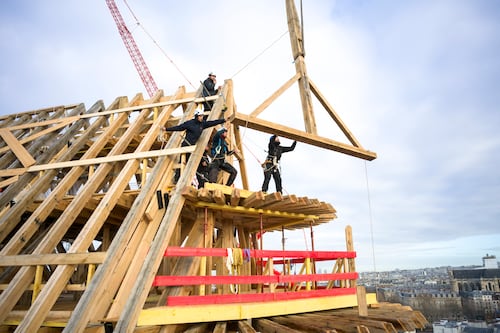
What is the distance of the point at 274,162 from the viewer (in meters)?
10.3

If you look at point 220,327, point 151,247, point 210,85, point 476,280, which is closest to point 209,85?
point 210,85

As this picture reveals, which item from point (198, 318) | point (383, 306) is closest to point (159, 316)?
point (198, 318)

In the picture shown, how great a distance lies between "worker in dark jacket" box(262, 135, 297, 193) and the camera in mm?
10281

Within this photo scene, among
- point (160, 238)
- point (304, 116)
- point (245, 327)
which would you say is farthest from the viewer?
point (304, 116)

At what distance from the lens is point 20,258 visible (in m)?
6.45

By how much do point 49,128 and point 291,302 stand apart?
9751 millimetres

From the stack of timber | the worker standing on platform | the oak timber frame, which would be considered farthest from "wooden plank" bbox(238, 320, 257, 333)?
the worker standing on platform

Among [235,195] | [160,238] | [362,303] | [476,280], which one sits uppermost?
[476,280]

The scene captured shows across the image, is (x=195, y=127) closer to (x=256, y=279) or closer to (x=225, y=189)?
(x=225, y=189)

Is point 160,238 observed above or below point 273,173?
below

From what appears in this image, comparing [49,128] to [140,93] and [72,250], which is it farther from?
[72,250]

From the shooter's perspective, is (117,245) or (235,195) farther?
(235,195)

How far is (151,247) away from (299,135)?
4436 mm

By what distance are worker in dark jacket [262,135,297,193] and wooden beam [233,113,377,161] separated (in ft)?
4.79
